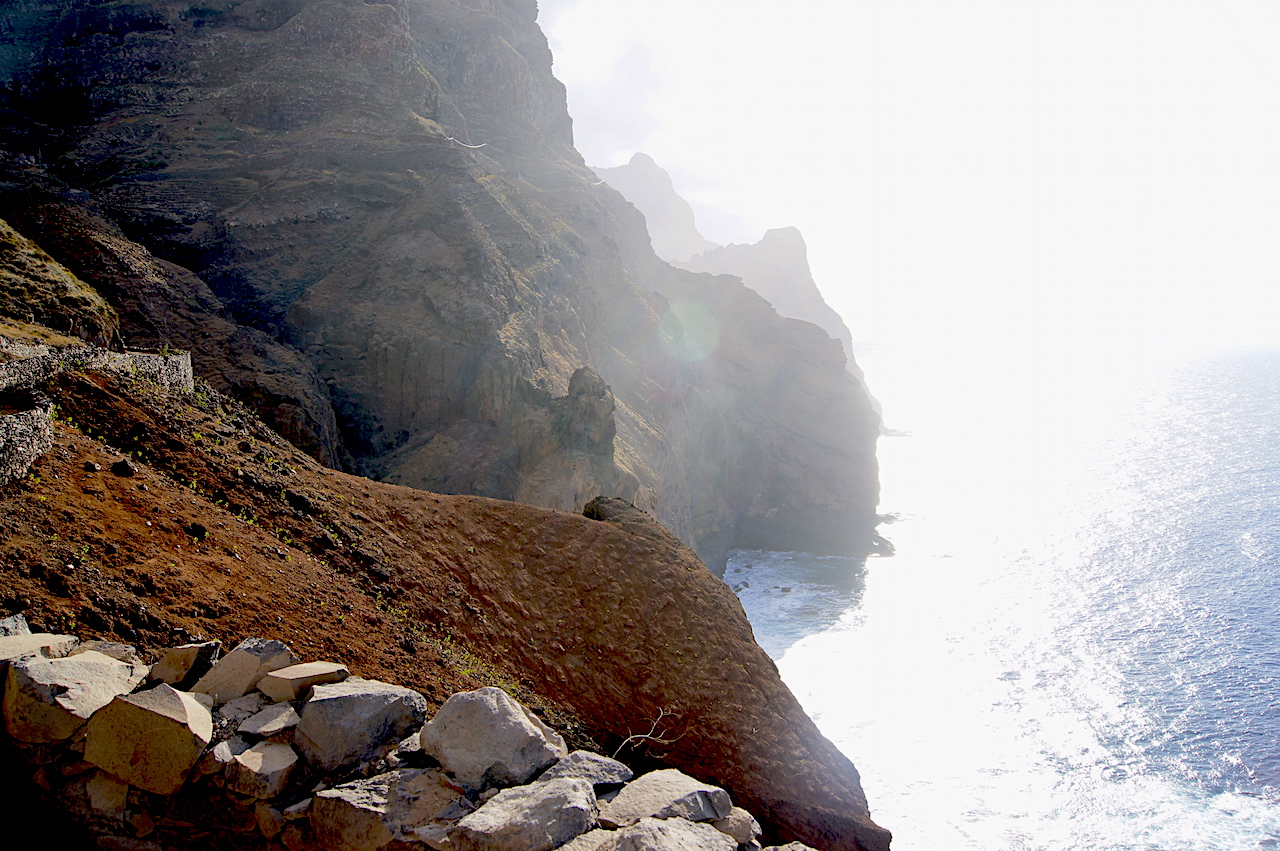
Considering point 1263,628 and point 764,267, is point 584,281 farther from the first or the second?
point 764,267

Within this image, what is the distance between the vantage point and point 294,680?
7262 mm

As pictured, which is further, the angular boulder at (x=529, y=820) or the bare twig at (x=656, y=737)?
the bare twig at (x=656, y=737)

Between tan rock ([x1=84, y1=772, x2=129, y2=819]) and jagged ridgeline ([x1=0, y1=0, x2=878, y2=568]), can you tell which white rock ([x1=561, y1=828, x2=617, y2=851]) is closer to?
tan rock ([x1=84, y1=772, x2=129, y2=819])

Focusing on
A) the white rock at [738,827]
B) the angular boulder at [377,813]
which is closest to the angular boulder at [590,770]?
the angular boulder at [377,813]

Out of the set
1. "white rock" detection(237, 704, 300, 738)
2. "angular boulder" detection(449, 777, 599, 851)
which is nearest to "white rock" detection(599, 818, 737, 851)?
"angular boulder" detection(449, 777, 599, 851)

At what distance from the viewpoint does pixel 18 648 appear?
6.72m

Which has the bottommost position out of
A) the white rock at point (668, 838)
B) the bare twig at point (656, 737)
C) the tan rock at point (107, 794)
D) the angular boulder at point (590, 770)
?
the tan rock at point (107, 794)

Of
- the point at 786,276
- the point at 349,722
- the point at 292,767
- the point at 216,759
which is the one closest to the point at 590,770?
the point at 349,722

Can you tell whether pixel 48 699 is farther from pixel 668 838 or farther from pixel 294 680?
pixel 668 838

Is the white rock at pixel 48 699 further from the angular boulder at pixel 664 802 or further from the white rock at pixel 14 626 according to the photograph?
the angular boulder at pixel 664 802

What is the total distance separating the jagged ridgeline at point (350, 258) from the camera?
2908 centimetres

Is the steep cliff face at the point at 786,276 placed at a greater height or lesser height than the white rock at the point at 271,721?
greater

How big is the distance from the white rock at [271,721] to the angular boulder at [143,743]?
49 centimetres

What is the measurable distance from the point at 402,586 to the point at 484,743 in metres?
8.17
